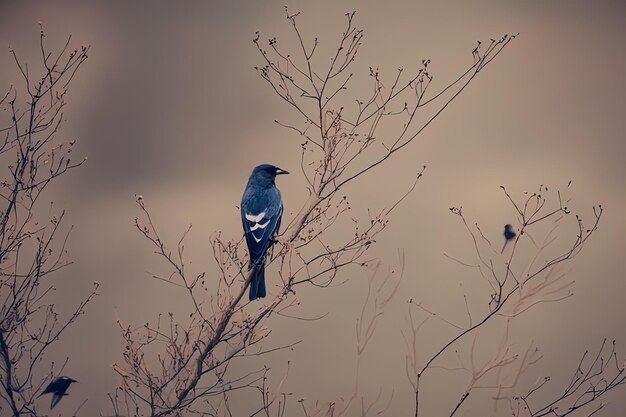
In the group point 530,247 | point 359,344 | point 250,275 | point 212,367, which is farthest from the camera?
point 530,247

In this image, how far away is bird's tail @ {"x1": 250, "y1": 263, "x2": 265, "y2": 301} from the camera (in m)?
3.83

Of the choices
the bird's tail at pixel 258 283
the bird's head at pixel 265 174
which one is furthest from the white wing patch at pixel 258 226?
the bird's head at pixel 265 174

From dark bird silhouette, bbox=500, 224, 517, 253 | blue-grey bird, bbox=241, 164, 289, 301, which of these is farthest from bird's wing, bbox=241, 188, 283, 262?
dark bird silhouette, bbox=500, 224, 517, 253

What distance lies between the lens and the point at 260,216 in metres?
4.19

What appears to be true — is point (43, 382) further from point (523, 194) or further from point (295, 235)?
point (523, 194)

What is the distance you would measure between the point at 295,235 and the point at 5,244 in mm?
1444

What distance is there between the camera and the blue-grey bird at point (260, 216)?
12.8ft

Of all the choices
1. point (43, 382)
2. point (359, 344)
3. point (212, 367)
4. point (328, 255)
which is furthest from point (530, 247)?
point (43, 382)

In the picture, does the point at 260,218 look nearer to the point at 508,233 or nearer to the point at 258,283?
the point at 258,283

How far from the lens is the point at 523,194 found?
15.4 feet

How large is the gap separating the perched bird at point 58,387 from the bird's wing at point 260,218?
129cm

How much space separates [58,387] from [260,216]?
4.78 ft

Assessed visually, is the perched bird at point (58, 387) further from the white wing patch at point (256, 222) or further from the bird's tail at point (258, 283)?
the white wing patch at point (256, 222)

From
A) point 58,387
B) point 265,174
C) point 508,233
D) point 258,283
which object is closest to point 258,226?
point 258,283
